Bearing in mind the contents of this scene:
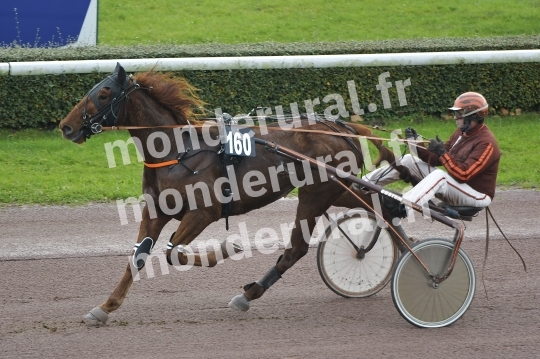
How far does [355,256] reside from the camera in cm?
561

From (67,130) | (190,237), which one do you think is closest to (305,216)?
(190,237)

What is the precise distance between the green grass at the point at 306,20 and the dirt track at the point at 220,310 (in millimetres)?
7425

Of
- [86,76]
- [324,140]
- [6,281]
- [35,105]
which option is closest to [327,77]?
[86,76]

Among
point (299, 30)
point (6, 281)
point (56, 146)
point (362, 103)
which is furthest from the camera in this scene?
point (299, 30)

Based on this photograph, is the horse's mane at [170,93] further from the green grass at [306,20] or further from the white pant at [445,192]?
the green grass at [306,20]

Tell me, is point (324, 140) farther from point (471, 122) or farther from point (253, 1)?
point (253, 1)

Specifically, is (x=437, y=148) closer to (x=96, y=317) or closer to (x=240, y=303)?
(x=240, y=303)

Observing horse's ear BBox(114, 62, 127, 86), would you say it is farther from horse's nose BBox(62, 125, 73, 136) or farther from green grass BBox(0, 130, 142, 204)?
green grass BBox(0, 130, 142, 204)

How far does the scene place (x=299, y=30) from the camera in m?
14.5

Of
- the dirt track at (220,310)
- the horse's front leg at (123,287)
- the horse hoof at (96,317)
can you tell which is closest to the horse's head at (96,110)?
the horse's front leg at (123,287)

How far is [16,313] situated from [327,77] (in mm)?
5631

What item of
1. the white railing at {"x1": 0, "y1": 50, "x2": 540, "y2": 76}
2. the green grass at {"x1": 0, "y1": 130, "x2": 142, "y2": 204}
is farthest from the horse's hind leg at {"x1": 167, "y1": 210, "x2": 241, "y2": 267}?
the white railing at {"x1": 0, "y1": 50, "x2": 540, "y2": 76}

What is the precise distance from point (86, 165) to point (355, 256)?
13.9ft

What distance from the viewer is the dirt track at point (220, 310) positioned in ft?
15.0
